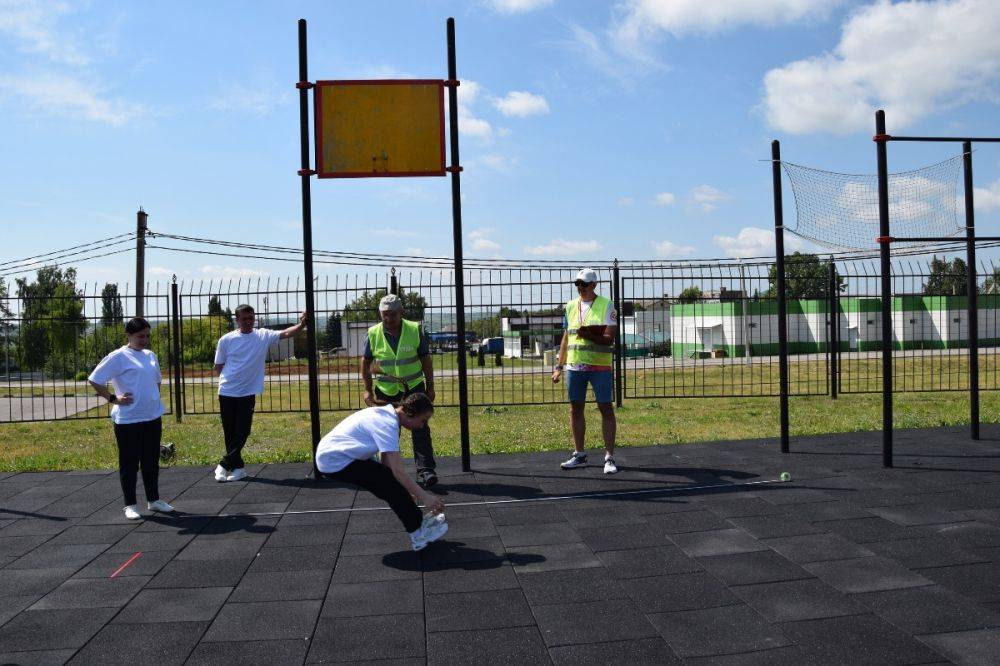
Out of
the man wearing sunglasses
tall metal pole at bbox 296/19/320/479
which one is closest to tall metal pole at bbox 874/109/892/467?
the man wearing sunglasses

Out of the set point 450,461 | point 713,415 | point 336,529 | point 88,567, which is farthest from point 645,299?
point 88,567

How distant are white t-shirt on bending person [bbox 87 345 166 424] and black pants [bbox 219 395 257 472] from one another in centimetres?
129

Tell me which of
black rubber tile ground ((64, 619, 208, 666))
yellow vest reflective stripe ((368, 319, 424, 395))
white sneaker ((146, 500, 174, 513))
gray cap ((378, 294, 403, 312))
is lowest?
black rubber tile ground ((64, 619, 208, 666))

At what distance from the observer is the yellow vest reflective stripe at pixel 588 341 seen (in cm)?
673

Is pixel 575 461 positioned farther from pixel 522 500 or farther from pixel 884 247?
pixel 884 247

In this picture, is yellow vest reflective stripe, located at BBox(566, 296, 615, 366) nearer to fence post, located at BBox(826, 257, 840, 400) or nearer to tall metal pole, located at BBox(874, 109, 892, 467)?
tall metal pole, located at BBox(874, 109, 892, 467)

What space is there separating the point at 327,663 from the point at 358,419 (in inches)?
69.0

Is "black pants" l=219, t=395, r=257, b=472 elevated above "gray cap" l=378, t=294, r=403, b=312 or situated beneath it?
situated beneath

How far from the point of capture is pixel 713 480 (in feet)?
21.2

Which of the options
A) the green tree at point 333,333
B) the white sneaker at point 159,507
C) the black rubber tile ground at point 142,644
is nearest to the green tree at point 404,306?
the green tree at point 333,333

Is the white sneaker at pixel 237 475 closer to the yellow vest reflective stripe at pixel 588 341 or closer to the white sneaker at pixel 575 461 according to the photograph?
→ the white sneaker at pixel 575 461

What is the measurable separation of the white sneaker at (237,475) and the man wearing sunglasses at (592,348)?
3039 millimetres

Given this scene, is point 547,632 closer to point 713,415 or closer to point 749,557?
point 749,557

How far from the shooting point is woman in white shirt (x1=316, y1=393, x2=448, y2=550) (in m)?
4.61
